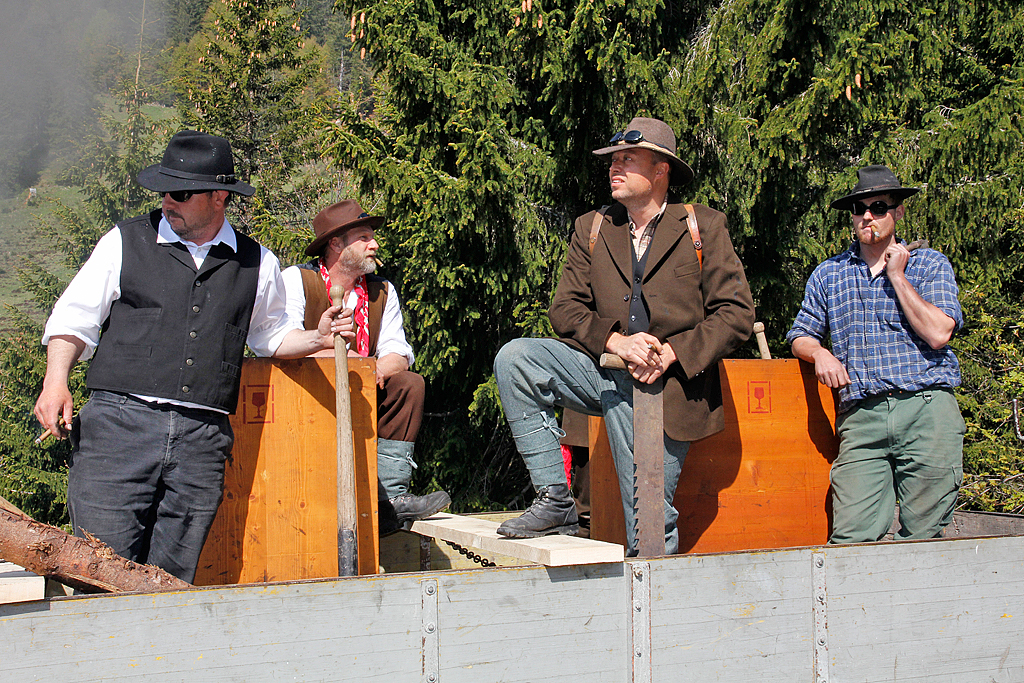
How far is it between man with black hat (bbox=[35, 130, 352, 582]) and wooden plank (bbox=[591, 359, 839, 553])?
1568 mm

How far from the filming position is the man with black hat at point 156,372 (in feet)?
9.28

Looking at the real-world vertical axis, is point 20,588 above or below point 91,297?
below

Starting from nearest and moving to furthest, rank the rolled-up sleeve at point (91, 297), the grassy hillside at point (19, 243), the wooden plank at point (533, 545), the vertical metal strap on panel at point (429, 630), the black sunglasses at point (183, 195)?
the vertical metal strap on panel at point (429, 630) → the wooden plank at point (533, 545) → the rolled-up sleeve at point (91, 297) → the black sunglasses at point (183, 195) → the grassy hillside at point (19, 243)

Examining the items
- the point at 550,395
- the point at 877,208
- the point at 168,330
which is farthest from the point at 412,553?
the point at 877,208

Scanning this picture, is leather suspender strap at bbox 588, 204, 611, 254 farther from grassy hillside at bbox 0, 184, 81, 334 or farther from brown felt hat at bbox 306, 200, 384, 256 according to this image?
grassy hillside at bbox 0, 184, 81, 334

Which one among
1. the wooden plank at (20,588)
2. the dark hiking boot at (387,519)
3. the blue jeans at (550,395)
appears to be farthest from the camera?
the dark hiking boot at (387,519)

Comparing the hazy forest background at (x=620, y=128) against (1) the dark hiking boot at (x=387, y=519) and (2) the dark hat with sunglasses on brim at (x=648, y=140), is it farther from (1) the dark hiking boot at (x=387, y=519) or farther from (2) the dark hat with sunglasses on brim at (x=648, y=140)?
(2) the dark hat with sunglasses on brim at (x=648, y=140)

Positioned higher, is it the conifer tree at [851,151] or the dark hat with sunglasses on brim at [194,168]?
the conifer tree at [851,151]

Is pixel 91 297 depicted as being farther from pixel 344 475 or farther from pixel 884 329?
pixel 884 329

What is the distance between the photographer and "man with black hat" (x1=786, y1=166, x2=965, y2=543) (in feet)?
12.1

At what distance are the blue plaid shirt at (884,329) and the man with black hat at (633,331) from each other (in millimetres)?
788

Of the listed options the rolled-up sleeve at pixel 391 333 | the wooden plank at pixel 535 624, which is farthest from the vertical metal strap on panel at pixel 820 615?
the rolled-up sleeve at pixel 391 333

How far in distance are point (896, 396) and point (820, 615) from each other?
1.15 m

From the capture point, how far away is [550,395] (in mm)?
3479
